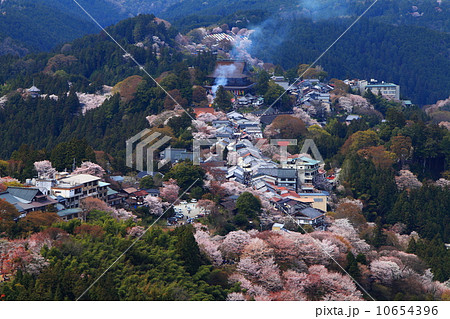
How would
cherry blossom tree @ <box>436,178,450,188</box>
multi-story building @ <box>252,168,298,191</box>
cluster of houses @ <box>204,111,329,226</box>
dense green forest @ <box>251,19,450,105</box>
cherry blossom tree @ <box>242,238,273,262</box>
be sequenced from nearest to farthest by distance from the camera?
cherry blossom tree @ <box>242,238,273,262</box>, cluster of houses @ <box>204,111,329,226</box>, multi-story building @ <box>252,168,298,191</box>, cherry blossom tree @ <box>436,178,450,188</box>, dense green forest @ <box>251,19,450,105</box>

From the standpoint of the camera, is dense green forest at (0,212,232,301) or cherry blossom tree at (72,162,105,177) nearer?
dense green forest at (0,212,232,301)

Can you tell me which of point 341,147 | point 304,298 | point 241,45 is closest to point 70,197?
point 304,298

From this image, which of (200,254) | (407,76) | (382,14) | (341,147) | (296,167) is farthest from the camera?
(382,14)

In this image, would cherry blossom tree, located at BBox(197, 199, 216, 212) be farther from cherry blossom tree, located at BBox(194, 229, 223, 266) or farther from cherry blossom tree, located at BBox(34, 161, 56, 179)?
cherry blossom tree, located at BBox(34, 161, 56, 179)

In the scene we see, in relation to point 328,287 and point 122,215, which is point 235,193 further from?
point 328,287

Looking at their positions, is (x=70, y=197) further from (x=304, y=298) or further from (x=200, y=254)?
(x=304, y=298)

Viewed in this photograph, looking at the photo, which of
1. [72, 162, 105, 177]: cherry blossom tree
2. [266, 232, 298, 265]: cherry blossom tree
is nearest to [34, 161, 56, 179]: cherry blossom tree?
[72, 162, 105, 177]: cherry blossom tree

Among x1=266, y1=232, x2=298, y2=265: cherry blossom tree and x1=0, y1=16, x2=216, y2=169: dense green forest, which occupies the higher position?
x1=266, y1=232, x2=298, y2=265: cherry blossom tree
